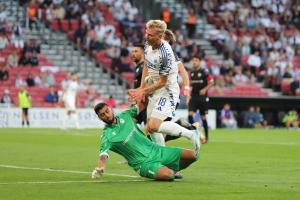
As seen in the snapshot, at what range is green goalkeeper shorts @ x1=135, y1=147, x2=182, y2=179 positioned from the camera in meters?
13.3

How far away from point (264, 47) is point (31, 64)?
44.0ft

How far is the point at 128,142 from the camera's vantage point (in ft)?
43.9

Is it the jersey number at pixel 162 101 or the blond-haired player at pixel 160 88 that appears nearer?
the blond-haired player at pixel 160 88

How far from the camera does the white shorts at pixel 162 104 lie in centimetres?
1444

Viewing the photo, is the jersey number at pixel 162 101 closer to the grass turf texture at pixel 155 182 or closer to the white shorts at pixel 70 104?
the grass turf texture at pixel 155 182

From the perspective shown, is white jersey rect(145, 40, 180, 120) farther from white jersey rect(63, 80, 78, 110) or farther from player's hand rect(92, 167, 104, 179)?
white jersey rect(63, 80, 78, 110)

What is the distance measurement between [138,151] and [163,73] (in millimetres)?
1526

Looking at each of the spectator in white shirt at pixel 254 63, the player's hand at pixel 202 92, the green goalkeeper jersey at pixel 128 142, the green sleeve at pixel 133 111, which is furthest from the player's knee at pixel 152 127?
the spectator in white shirt at pixel 254 63

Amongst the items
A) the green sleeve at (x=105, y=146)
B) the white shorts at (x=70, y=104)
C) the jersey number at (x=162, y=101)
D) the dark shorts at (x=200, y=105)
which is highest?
the jersey number at (x=162, y=101)

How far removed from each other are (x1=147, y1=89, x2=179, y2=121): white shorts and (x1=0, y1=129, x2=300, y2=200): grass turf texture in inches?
41.6

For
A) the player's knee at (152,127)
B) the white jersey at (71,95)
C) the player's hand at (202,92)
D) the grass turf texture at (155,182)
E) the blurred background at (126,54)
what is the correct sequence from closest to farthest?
the grass turf texture at (155,182) < the player's knee at (152,127) < the player's hand at (202,92) < the white jersey at (71,95) < the blurred background at (126,54)

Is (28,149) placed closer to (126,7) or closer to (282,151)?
(282,151)

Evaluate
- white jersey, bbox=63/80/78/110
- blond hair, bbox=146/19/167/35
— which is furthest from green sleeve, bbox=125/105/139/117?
white jersey, bbox=63/80/78/110

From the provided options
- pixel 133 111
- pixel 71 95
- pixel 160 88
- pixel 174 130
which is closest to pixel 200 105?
pixel 71 95
